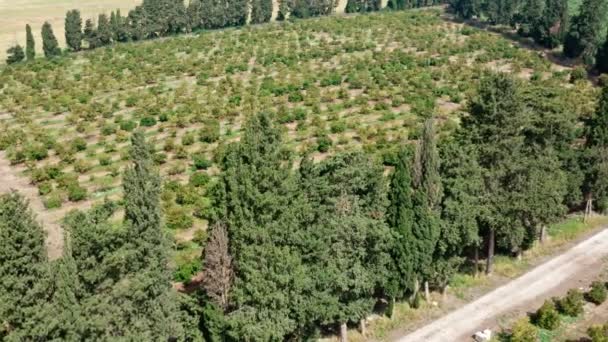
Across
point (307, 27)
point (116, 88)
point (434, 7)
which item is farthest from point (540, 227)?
point (434, 7)

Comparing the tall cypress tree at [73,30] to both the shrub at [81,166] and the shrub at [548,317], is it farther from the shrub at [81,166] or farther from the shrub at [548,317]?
the shrub at [548,317]

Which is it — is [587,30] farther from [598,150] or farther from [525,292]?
[525,292]

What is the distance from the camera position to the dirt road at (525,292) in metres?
32.7

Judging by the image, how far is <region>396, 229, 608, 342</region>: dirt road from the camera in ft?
107

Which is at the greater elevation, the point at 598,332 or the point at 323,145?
the point at 323,145

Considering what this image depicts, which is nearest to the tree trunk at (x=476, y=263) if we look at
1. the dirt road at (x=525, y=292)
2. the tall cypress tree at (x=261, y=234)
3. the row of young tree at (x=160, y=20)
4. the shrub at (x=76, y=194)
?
the dirt road at (x=525, y=292)

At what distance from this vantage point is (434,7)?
168 metres

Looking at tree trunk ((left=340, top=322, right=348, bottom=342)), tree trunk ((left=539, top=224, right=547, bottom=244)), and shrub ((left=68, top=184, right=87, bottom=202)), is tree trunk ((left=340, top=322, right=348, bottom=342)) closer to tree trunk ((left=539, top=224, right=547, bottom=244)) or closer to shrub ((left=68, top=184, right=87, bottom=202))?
tree trunk ((left=539, top=224, right=547, bottom=244))

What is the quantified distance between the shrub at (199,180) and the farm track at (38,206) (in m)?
9.19

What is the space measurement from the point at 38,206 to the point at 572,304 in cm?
3997

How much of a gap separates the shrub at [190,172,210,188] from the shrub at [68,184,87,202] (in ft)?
28.9

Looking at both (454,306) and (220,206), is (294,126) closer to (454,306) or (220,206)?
(454,306)

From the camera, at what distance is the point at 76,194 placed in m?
48.1

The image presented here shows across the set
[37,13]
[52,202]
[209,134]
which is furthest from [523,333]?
[37,13]
